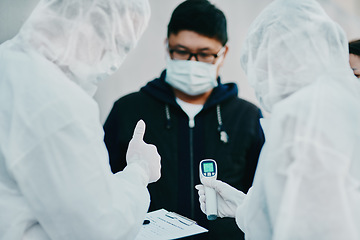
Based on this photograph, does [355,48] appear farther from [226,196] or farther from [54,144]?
[54,144]

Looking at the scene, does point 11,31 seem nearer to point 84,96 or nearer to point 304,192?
point 84,96

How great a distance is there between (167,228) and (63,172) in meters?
0.46

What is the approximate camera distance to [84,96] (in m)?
0.81

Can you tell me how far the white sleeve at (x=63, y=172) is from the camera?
0.73 m

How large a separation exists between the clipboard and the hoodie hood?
598 mm

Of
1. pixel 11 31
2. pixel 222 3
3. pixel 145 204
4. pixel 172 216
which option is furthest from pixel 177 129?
pixel 222 3

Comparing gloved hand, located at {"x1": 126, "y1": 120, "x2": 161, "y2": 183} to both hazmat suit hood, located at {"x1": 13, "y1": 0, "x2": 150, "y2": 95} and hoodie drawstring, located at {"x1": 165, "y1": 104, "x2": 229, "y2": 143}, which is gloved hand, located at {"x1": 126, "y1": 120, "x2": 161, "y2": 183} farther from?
hoodie drawstring, located at {"x1": 165, "y1": 104, "x2": 229, "y2": 143}

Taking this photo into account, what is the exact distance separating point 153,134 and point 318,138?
96cm

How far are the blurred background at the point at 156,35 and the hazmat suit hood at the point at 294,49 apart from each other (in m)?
1.14

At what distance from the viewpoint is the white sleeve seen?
2.40ft

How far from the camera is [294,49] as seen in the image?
32.0 inches

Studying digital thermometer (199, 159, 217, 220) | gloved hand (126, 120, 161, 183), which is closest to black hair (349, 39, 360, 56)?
digital thermometer (199, 159, 217, 220)

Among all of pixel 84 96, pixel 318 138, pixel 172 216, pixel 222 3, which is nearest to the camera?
pixel 318 138

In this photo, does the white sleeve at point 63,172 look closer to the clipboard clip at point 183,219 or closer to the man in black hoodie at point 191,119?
the clipboard clip at point 183,219
